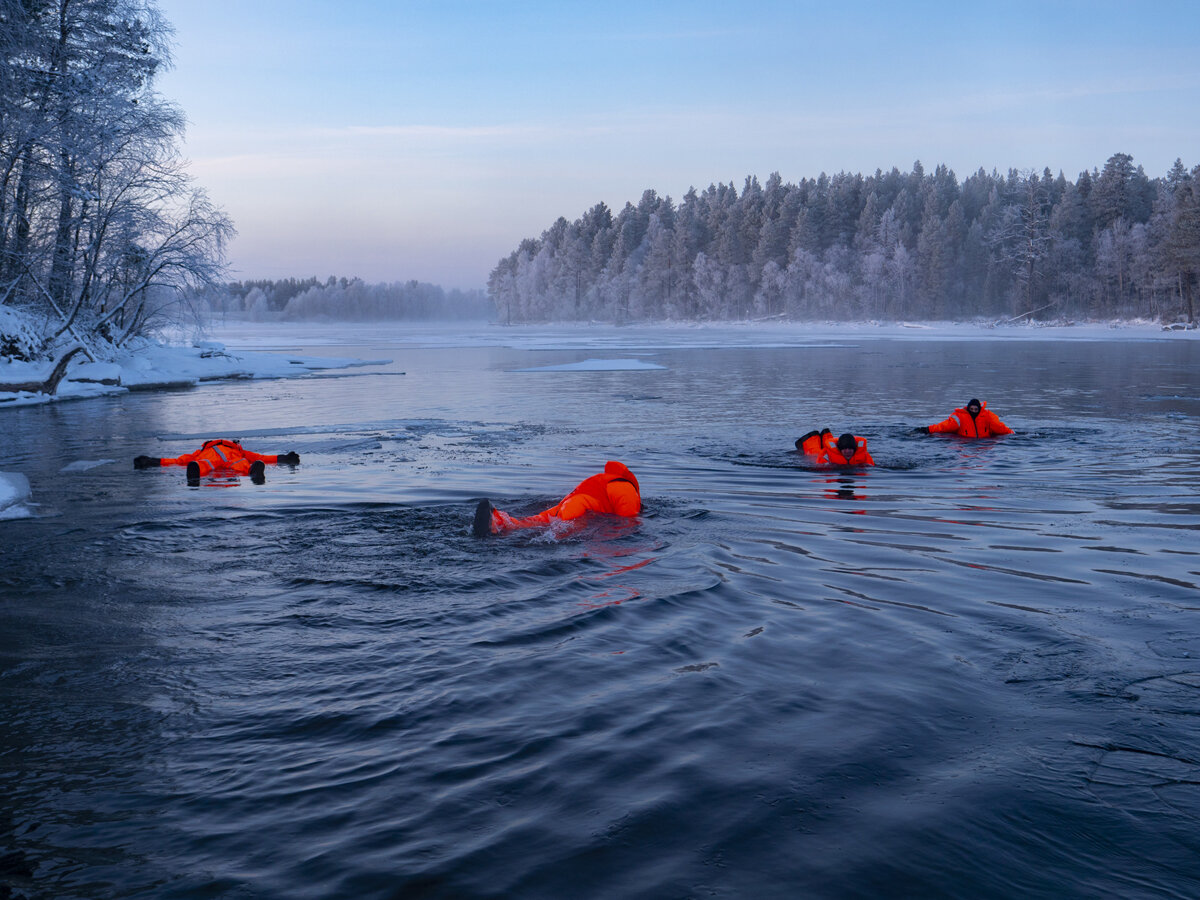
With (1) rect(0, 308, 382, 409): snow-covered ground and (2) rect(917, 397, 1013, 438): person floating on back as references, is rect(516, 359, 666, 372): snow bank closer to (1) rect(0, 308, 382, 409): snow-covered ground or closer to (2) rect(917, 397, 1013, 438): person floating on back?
(1) rect(0, 308, 382, 409): snow-covered ground

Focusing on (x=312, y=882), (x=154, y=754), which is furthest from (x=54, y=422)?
(x=312, y=882)

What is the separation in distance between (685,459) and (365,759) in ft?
32.5

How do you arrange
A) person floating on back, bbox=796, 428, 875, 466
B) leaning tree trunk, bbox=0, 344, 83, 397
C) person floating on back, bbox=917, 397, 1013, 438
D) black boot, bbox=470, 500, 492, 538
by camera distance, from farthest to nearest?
leaning tree trunk, bbox=0, 344, 83, 397 → person floating on back, bbox=917, 397, 1013, 438 → person floating on back, bbox=796, 428, 875, 466 → black boot, bbox=470, 500, 492, 538

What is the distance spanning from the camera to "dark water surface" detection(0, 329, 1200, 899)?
3.45m

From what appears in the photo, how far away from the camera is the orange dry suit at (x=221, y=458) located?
12.9 m

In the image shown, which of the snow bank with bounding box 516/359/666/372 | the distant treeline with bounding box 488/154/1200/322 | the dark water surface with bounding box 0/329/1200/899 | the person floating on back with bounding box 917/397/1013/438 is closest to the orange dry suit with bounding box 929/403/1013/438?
the person floating on back with bounding box 917/397/1013/438

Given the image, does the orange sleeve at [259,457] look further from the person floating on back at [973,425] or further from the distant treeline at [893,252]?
the distant treeline at [893,252]

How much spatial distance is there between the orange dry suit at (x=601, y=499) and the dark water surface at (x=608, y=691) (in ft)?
0.79

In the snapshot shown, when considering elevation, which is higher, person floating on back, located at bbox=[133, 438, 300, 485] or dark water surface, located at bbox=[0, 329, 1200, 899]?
person floating on back, located at bbox=[133, 438, 300, 485]

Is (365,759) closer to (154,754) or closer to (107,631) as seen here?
(154,754)

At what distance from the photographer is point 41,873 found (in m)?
3.27

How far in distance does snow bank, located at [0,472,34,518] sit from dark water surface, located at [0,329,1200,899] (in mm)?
299

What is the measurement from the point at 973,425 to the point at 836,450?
3648mm

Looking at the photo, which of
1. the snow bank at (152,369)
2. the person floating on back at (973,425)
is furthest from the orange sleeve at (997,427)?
the snow bank at (152,369)
